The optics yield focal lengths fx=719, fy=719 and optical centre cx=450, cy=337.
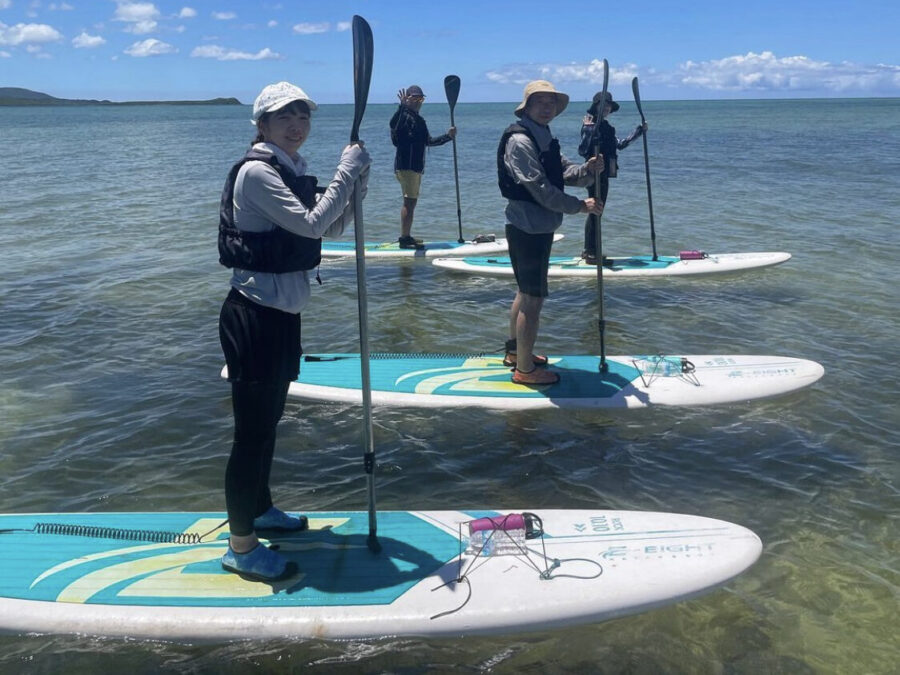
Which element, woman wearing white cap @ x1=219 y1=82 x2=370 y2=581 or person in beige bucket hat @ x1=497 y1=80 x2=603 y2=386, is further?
person in beige bucket hat @ x1=497 y1=80 x2=603 y2=386

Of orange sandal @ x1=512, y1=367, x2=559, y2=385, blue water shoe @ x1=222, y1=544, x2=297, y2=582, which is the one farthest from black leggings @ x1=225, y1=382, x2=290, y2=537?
orange sandal @ x1=512, y1=367, x2=559, y2=385

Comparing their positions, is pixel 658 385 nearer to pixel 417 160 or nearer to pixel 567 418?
pixel 567 418

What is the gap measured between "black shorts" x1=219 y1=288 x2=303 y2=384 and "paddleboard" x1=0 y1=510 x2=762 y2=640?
125cm

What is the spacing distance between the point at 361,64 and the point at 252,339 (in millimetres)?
1562

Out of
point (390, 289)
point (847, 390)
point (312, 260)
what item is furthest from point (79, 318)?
point (847, 390)

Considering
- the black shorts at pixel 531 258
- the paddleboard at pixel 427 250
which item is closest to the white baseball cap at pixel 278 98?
the black shorts at pixel 531 258

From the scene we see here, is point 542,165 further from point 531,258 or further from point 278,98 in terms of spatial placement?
point 278,98

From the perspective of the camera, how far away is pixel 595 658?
3.85 m

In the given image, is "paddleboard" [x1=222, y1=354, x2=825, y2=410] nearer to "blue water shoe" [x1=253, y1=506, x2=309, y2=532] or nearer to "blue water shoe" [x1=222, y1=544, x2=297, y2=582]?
"blue water shoe" [x1=253, y1=506, x2=309, y2=532]

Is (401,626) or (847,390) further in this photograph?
(847,390)

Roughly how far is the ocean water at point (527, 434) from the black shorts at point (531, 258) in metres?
1.26

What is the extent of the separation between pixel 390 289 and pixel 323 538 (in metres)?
7.67

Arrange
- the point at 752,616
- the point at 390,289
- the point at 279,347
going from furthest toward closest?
the point at 390,289 → the point at 752,616 → the point at 279,347

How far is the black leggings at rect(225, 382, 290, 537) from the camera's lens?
11.9 feet
